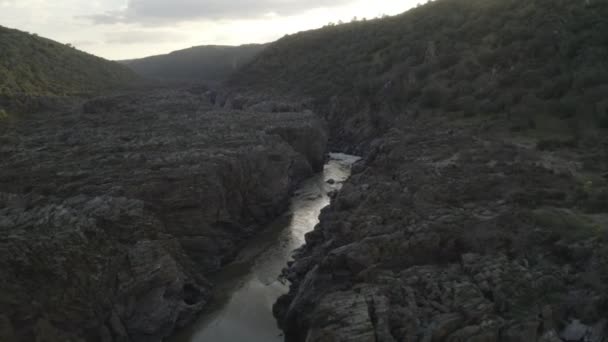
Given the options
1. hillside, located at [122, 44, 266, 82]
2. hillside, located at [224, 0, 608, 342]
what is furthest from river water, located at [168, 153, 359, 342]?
hillside, located at [122, 44, 266, 82]

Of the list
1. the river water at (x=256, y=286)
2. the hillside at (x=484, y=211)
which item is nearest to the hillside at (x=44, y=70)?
the river water at (x=256, y=286)

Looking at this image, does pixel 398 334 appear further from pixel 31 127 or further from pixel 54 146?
pixel 31 127

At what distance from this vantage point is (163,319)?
14383 mm

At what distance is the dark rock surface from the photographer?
1273 centimetres

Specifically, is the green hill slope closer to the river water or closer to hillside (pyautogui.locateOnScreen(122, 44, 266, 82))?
the river water

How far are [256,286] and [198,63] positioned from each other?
4387 inches

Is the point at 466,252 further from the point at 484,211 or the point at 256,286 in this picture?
the point at 256,286

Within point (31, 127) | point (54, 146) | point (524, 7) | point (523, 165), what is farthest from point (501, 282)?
point (524, 7)

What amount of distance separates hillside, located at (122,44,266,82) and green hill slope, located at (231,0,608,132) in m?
52.4

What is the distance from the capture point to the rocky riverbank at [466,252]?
10055 millimetres

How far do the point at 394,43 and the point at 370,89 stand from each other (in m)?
8.00

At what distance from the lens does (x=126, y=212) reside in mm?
16047

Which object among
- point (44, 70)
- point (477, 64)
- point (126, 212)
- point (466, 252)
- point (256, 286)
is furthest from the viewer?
point (44, 70)

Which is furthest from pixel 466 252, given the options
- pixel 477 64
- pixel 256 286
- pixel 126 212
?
pixel 477 64
